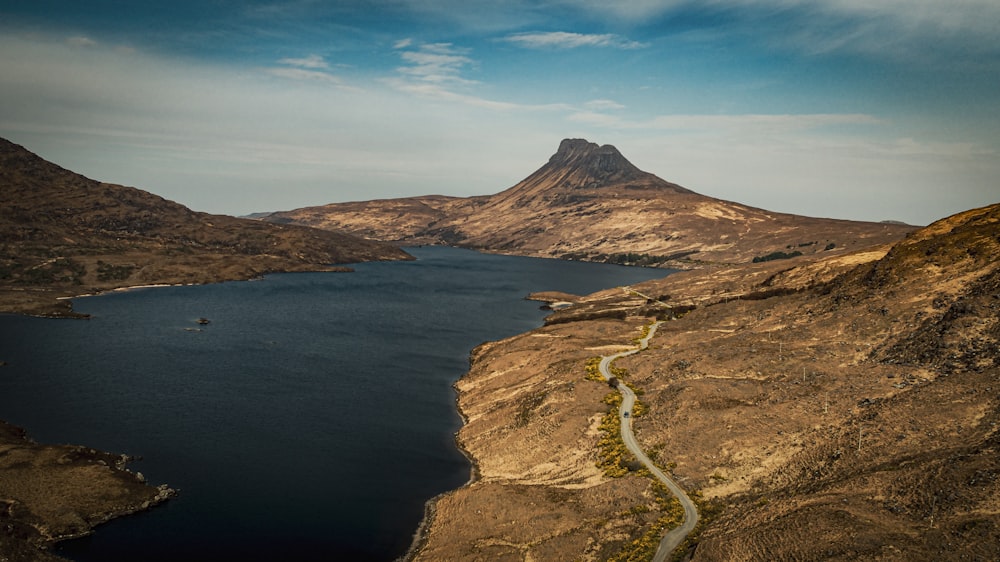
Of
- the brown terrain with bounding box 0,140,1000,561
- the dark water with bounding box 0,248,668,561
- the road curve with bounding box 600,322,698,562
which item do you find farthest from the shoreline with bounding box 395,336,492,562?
the road curve with bounding box 600,322,698,562

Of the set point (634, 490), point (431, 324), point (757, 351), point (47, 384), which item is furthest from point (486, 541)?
point (431, 324)

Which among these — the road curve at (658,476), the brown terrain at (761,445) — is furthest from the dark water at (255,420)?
the road curve at (658,476)

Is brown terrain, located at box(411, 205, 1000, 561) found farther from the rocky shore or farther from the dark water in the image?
the rocky shore

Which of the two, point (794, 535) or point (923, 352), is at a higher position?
point (923, 352)

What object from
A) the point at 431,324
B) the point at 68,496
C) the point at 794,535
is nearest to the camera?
the point at 794,535

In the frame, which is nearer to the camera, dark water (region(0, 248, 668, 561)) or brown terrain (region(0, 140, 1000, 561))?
brown terrain (region(0, 140, 1000, 561))

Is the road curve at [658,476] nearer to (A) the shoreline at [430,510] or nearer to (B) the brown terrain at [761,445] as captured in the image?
(B) the brown terrain at [761,445]

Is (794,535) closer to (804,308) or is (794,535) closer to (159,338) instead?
(804,308)
